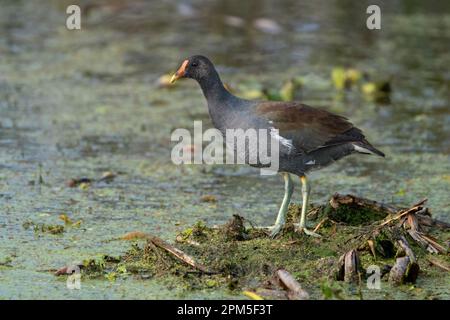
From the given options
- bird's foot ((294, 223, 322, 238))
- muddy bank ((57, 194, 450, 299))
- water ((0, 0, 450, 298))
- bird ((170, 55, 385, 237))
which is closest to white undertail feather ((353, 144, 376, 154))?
bird ((170, 55, 385, 237))

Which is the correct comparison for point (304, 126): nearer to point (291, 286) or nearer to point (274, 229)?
point (274, 229)

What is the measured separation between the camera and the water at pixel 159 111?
609cm

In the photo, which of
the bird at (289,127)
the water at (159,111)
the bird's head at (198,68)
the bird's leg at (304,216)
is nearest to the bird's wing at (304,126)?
the bird at (289,127)

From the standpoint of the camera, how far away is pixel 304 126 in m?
5.60

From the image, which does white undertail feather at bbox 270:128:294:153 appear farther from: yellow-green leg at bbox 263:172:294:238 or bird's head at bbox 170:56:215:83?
bird's head at bbox 170:56:215:83

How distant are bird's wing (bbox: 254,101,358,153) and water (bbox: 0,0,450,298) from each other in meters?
0.82

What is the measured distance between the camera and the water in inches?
240

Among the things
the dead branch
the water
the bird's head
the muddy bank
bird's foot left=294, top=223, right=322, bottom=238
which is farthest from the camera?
the water

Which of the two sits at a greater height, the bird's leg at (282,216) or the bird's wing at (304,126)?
the bird's wing at (304,126)

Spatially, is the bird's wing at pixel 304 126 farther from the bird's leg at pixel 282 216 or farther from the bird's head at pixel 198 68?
the bird's head at pixel 198 68

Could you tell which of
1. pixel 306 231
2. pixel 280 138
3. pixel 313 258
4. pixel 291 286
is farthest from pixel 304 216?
pixel 291 286

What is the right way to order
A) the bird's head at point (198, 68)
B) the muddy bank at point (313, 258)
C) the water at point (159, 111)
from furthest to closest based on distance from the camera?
1. the water at point (159, 111)
2. the bird's head at point (198, 68)
3. the muddy bank at point (313, 258)

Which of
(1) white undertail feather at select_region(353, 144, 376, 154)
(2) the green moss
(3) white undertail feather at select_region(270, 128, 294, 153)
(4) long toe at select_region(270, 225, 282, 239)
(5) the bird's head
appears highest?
(5) the bird's head
